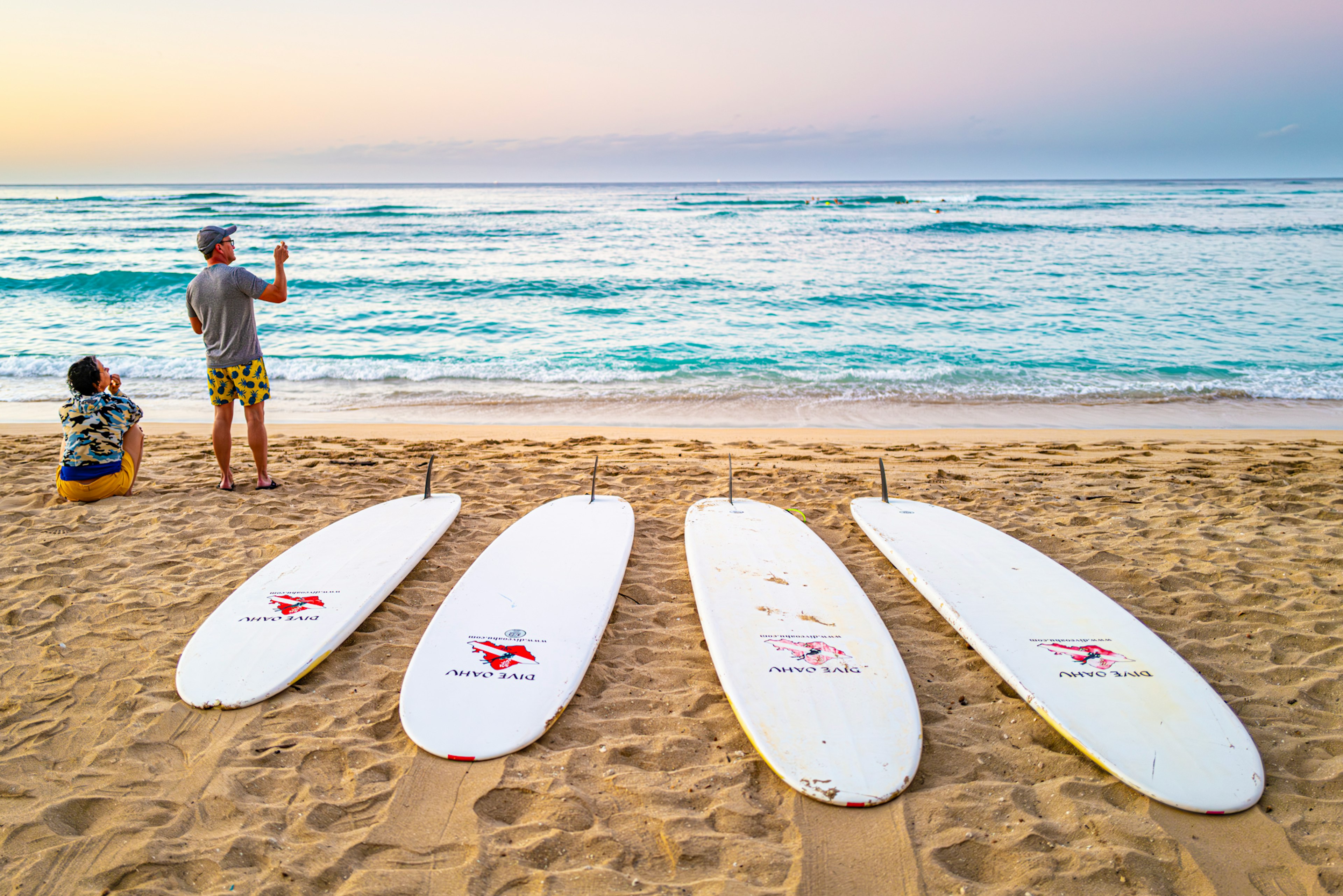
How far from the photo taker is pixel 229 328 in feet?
12.7

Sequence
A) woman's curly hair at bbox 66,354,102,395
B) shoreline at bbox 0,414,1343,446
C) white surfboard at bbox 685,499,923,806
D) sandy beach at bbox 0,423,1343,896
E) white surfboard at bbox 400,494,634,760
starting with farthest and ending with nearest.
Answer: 1. shoreline at bbox 0,414,1343,446
2. woman's curly hair at bbox 66,354,102,395
3. white surfboard at bbox 400,494,634,760
4. white surfboard at bbox 685,499,923,806
5. sandy beach at bbox 0,423,1343,896

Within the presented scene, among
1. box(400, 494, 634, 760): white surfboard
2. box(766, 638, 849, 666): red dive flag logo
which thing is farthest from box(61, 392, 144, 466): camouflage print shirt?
box(766, 638, 849, 666): red dive flag logo

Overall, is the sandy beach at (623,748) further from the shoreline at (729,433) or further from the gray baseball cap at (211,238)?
the shoreline at (729,433)

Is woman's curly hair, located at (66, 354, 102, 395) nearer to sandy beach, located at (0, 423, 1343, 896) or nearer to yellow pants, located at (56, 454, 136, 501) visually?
yellow pants, located at (56, 454, 136, 501)

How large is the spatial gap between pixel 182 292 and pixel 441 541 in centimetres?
1349

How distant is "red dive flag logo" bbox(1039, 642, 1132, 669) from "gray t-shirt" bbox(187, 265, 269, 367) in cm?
420

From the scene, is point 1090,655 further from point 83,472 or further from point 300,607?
point 83,472

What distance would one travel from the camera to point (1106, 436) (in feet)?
19.1

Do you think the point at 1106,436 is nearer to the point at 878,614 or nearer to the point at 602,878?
the point at 878,614

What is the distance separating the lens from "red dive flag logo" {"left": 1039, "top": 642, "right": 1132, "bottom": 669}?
2518 mm

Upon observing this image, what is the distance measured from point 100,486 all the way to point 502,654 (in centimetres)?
310

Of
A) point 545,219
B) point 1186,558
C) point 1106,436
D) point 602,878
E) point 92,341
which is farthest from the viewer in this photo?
point 545,219

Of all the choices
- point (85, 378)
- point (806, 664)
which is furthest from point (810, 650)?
point (85, 378)

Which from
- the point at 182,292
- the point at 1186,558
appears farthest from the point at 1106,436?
the point at 182,292
